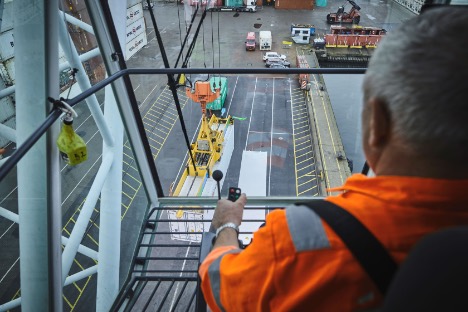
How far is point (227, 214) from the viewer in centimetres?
131

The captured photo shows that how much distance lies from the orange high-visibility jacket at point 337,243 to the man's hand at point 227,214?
527 millimetres

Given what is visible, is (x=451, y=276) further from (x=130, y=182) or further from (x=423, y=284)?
(x=130, y=182)

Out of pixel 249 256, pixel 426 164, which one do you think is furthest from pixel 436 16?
pixel 249 256

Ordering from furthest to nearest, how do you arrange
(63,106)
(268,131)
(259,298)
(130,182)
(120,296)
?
(268,131), (130,182), (120,296), (63,106), (259,298)

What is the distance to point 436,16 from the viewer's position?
1.97 ft

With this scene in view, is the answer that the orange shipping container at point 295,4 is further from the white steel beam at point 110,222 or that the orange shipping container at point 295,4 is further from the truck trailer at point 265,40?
the white steel beam at point 110,222

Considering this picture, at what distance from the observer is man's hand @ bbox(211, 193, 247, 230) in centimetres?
128

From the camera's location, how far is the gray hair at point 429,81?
0.52 metres

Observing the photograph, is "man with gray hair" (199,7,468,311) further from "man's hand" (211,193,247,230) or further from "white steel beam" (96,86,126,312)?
"white steel beam" (96,86,126,312)

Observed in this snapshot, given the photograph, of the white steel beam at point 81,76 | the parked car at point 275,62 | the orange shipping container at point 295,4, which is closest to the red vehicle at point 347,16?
the orange shipping container at point 295,4

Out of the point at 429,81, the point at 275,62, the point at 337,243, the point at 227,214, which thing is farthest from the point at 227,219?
the point at 275,62

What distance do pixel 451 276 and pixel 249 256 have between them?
40cm

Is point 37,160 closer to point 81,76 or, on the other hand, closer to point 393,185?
point 81,76

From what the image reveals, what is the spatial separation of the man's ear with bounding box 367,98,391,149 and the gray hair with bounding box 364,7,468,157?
2cm
